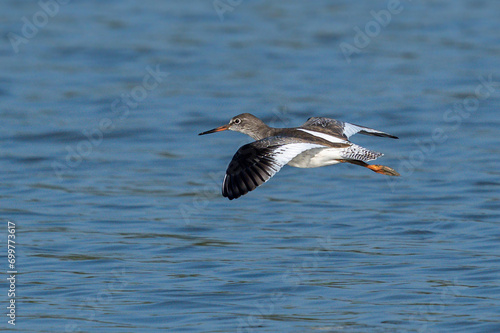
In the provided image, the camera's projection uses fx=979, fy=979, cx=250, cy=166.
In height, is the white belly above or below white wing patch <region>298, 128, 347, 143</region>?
below

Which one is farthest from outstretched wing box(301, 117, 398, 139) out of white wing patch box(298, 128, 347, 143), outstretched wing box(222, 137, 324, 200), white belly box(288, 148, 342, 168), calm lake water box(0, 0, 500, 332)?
calm lake water box(0, 0, 500, 332)

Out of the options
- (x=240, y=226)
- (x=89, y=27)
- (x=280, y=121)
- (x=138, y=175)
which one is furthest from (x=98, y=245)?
(x=89, y=27)

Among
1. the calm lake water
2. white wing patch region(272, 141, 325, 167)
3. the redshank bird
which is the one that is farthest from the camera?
the calm lake water

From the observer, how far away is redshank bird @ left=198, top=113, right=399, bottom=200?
10719 millimetres

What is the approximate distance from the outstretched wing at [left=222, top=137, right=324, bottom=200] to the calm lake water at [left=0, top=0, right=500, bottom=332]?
1393 millimetres

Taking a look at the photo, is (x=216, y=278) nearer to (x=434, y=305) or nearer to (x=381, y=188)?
(x=434, y=305)

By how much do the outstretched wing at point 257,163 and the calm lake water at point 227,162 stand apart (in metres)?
1.39

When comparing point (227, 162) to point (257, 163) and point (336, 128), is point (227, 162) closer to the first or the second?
point (336, 128)

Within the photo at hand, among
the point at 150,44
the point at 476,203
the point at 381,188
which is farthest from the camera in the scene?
the point at 150,44

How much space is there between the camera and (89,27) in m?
28.5

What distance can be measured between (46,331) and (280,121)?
10880mm

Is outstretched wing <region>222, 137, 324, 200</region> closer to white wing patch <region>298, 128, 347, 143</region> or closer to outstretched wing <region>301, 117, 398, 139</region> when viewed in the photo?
white wing patch <region>298, 128, 347, 143</region>

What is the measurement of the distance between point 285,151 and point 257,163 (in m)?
0.37

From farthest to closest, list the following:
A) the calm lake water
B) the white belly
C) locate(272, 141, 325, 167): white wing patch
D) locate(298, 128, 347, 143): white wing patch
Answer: locate(298, 128, 347, 143): white wing patch, the white belly, the calm lake water, locate(272, 141, 325, 167): white wing patch
